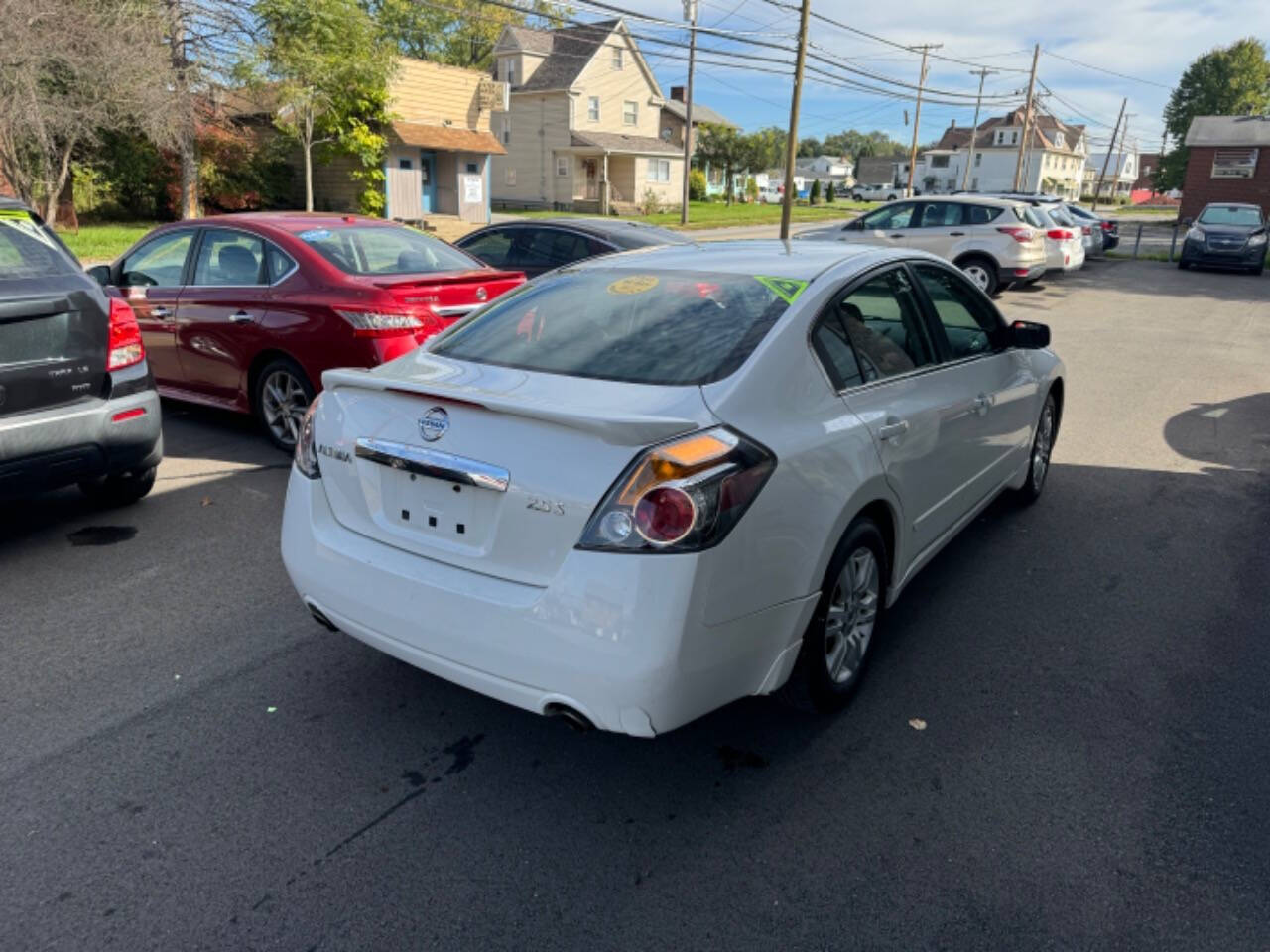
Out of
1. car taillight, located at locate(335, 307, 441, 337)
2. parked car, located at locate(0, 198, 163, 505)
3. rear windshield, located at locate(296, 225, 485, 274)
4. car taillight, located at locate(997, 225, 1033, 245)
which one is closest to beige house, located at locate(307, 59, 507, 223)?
car taillight, located at locate(997, 225, 1033, 245)

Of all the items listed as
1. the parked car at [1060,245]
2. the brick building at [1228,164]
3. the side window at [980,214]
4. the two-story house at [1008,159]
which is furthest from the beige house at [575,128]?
the two-story house at [1008,159]

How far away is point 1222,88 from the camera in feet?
218

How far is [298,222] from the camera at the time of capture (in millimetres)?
6812

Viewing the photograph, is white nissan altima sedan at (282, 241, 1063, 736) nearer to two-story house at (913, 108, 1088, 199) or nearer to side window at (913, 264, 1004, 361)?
side window at (913, 264, 1004, 361)

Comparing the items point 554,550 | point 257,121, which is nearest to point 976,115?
point 257,121

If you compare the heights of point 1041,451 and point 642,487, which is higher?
point 642,487

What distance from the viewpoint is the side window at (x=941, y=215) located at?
55.1 ft

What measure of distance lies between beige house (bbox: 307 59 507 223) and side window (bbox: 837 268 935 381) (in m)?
30.2

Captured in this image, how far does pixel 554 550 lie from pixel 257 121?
3428 cm

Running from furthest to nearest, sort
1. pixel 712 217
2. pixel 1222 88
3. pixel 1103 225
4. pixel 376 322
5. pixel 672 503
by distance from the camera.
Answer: pixel 1222 88
pixel 712 217
pixel 1103 225
pixel 376 322
pixel 672 503

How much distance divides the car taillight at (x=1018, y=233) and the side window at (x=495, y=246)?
9.90 m

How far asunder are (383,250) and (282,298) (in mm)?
856

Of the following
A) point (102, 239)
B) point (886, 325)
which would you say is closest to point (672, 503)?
point (886, 325)

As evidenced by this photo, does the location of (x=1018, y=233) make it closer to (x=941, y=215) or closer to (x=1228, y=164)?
(x=941, y=215)
